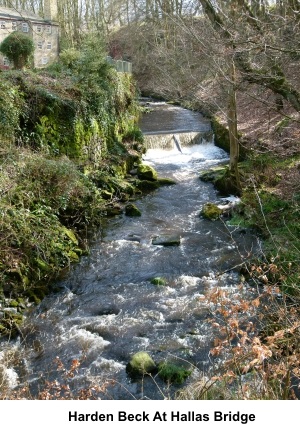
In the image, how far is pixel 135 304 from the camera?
7793 millimetres

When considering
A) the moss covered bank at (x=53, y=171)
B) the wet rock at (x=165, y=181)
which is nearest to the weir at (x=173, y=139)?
the moss covered bank at (x=53, y=171)

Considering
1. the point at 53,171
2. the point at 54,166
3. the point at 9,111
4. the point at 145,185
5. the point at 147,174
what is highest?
the point at 9,111

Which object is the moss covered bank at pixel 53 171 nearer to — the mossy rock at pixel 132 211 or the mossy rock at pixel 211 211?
the mossy rock at pixel 132 211

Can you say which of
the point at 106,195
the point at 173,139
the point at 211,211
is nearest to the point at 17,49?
the point at 173,139

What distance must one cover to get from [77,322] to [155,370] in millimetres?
1891

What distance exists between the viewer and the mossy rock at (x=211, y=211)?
11828 mm

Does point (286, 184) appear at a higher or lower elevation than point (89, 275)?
higher

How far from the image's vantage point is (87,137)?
13102mm

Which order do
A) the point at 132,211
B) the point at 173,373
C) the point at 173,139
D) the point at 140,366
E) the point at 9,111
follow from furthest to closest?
the point at 173,139, the point at 132,211, the point at 9,111, the point at 140,366, the point at 173,373

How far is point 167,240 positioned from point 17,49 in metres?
12.9

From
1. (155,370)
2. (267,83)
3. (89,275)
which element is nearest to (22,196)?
(89,275)

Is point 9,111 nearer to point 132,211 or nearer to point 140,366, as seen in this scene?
point 132,211

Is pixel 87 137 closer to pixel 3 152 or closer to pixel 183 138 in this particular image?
pixel 3 152

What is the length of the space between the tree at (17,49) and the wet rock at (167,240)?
39.6 ft
